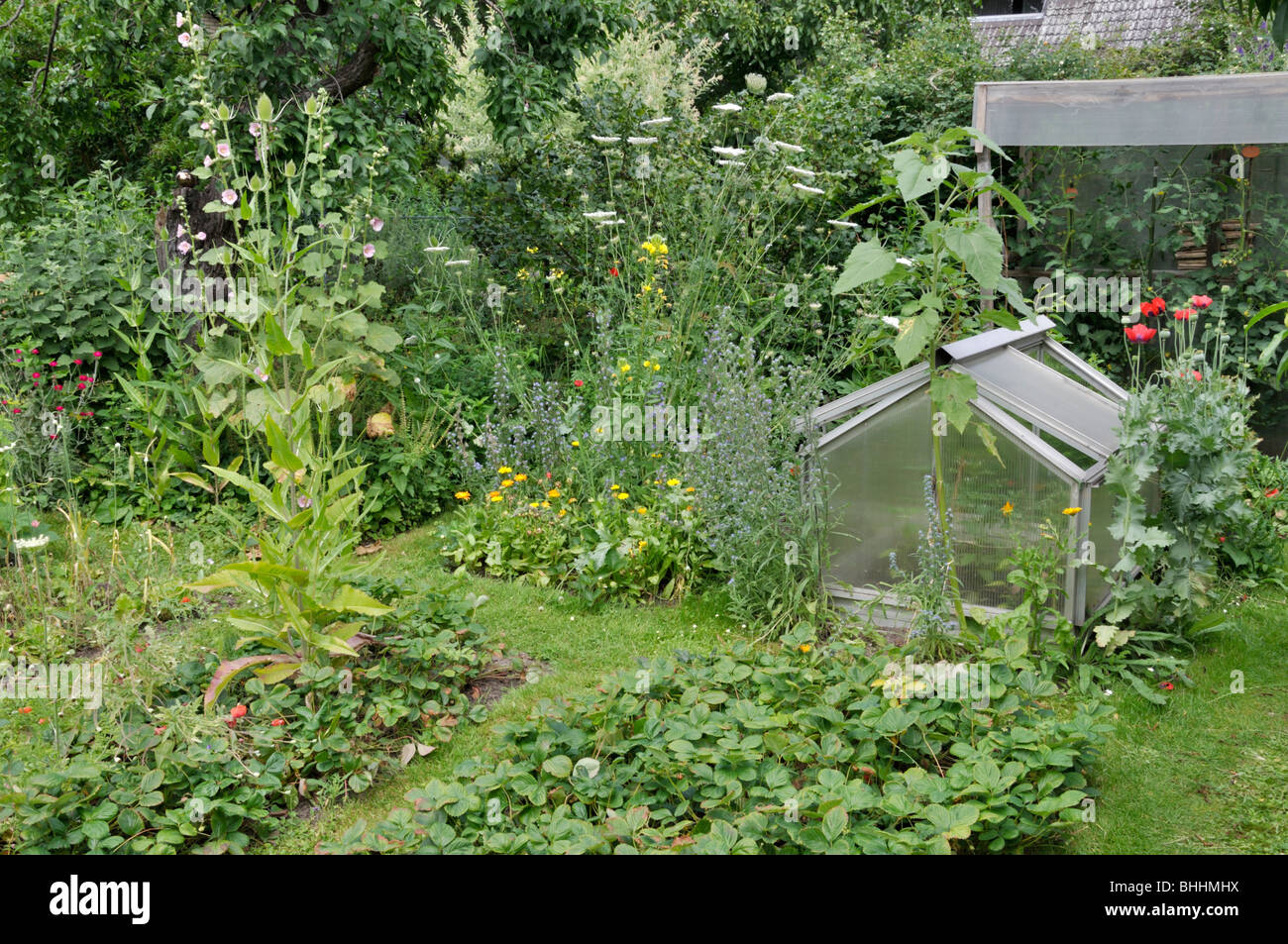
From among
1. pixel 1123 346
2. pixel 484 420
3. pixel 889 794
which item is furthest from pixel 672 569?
pixel 1123 346

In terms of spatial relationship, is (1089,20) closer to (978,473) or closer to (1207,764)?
(978,473)

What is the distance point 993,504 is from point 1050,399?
59cm

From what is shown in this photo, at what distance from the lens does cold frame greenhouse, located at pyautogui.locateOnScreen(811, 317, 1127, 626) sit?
13.4 ft

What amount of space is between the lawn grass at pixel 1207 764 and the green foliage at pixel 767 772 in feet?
0.57

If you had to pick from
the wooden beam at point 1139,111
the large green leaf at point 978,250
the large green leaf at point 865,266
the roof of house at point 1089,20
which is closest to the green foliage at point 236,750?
the large green leaf at point 865,266

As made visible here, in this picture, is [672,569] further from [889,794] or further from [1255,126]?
[1255,126]

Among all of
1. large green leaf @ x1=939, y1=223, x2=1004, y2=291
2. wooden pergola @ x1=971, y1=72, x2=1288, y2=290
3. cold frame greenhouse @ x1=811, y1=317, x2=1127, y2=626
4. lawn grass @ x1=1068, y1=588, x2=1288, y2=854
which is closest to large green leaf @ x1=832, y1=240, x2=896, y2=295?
large green leaf @ x1=939, y1=223, x2=1004, y2=291

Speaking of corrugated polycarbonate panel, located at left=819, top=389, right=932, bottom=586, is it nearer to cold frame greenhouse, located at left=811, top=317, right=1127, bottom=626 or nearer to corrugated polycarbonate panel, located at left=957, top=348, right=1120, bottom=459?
cold frame greenhouse, located at left=811, top=317, right=1127, bottom=626

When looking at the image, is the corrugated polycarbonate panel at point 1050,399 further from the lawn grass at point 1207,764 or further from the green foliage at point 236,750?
the green foliage at point 236,750

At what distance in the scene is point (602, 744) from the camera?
313 cm

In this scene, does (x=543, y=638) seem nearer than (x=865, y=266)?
No

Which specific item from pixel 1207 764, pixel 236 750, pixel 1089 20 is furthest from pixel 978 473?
pixel 1089 20

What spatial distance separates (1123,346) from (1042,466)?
325 cm

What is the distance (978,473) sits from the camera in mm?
4191
